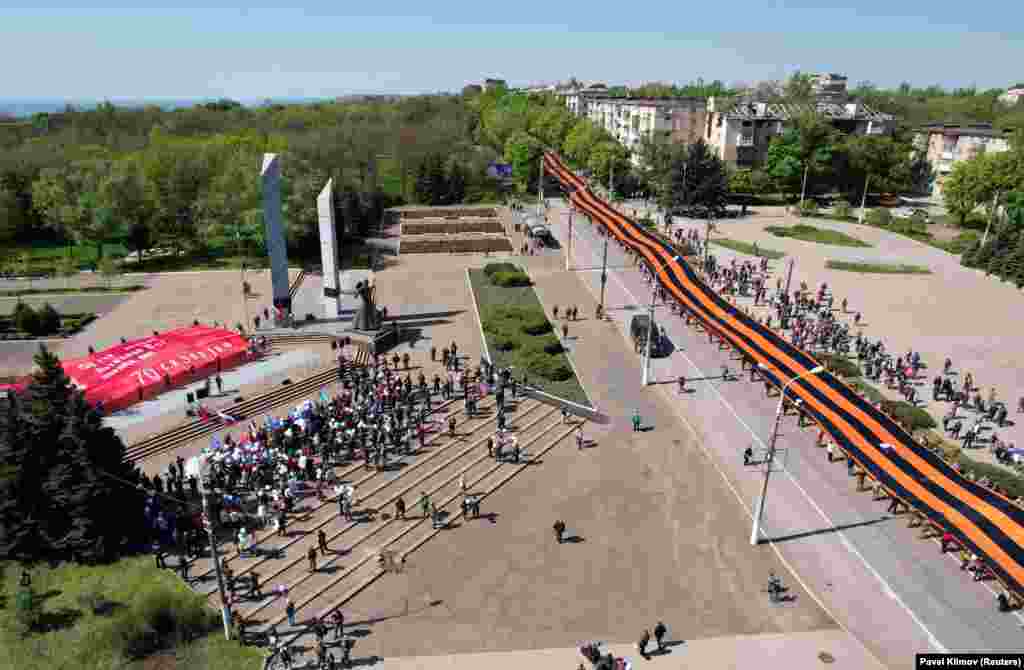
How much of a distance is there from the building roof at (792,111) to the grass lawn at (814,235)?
2409cm

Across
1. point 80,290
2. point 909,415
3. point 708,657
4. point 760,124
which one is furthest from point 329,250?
point 760,124

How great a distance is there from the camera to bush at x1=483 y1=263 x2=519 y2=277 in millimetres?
51713

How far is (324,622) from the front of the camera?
18938mm

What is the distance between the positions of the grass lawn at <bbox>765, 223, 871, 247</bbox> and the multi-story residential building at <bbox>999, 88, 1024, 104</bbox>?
13046 cm

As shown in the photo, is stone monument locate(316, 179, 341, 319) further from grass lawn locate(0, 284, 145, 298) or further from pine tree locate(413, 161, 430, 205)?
pine tree locate(413, 161, 430, 205)

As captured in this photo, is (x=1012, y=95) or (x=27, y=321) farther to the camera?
(x=1012, y=95)

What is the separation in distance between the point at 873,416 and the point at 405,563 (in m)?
19.3

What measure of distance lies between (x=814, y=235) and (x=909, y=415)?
41515mm

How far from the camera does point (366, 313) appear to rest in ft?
124

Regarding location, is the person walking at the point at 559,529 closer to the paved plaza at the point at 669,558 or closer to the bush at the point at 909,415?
the paved plaza at the point at 669,558

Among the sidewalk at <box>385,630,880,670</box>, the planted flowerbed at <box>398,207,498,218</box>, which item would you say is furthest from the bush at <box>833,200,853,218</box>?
the sidewalk at <box>385,630,880,670</box>

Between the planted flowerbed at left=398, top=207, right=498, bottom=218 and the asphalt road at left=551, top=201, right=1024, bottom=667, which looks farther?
the planted flowerbed at left=398, top=207, right=498, bottom=218

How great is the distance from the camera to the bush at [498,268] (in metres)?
51.7

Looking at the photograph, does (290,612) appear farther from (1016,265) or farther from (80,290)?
(1016,265)
